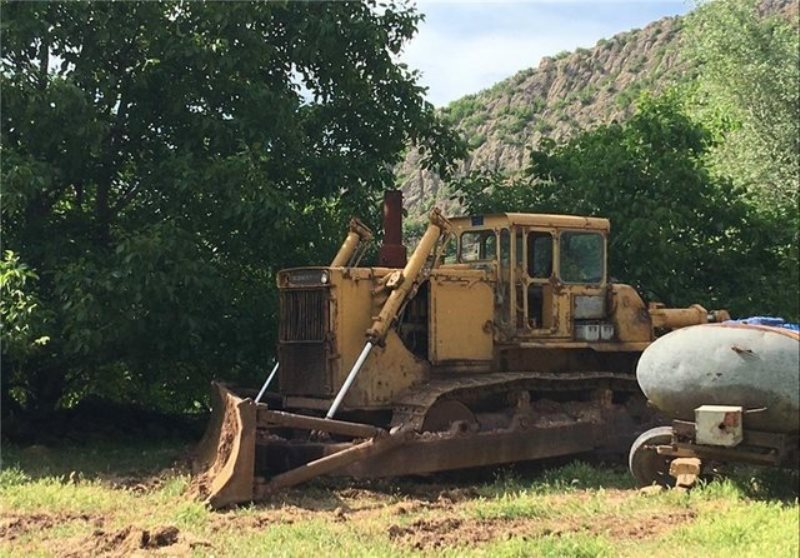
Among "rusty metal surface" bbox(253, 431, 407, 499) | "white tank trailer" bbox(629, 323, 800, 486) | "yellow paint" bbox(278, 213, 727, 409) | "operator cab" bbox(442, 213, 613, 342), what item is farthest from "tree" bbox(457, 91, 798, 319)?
"rusty metal surface" bbox(253, 431, 407, 499)

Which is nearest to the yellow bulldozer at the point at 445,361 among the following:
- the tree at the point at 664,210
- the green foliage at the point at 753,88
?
the tree at the point at 664,210

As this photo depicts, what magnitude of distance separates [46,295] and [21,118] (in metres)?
2.24

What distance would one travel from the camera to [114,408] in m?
14.4

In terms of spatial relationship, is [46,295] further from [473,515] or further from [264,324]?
[473,515]

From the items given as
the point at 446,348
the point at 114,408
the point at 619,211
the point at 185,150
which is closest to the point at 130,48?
the point at 185,150

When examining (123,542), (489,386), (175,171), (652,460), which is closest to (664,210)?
(489,386)

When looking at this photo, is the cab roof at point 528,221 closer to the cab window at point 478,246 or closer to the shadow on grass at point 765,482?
the cab window at point 478,246

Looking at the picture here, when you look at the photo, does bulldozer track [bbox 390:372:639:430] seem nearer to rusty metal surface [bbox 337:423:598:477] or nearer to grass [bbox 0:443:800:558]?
rusty metal surface [bbox 337:423:598:477]

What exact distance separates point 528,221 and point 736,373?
3.91 m

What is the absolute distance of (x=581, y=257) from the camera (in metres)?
11.8

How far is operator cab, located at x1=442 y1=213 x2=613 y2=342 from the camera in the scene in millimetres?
11250

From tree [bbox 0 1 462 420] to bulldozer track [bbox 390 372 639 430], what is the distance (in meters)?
3.50

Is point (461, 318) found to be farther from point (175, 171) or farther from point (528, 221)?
point (175, 171)

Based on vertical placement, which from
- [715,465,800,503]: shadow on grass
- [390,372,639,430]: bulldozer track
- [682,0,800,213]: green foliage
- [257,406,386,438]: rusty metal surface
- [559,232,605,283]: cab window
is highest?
[682,0,800,213]: green foliage
